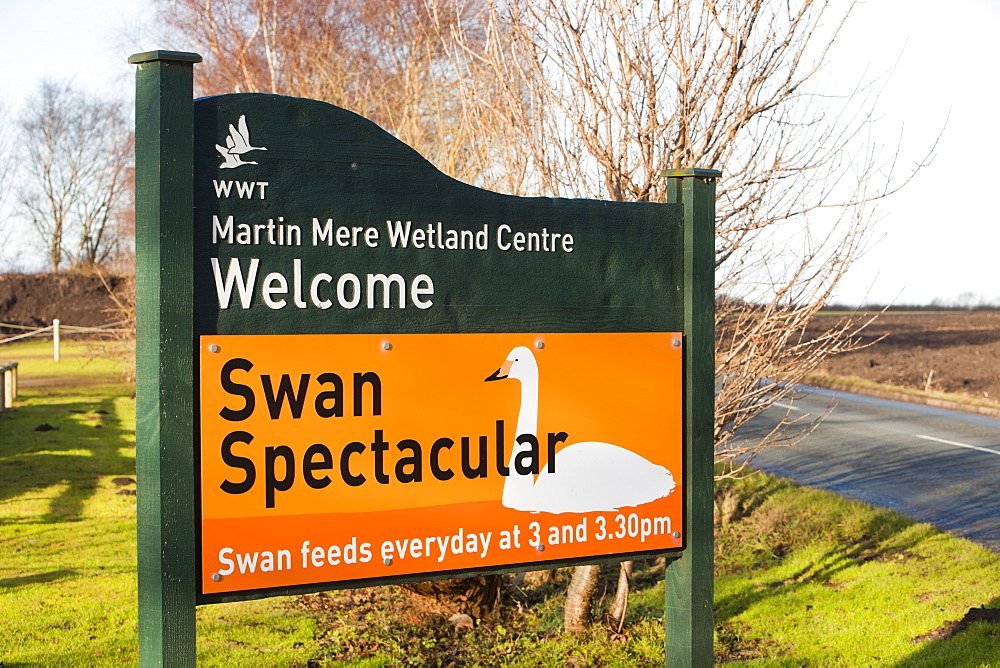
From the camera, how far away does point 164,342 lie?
2.52 meters

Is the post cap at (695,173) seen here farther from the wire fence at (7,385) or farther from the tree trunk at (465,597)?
the wire fence at (7,385)

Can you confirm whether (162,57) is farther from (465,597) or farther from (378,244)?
(465,597)

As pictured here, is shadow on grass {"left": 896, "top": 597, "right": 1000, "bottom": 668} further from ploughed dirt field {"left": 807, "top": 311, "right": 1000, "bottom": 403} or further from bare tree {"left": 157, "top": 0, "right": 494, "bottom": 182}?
ploughed dirt field {"left": 807, "top": 311, "right": 1000, "bottom": 403}

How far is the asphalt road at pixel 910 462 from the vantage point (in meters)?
9.61

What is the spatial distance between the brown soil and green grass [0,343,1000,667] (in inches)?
1782

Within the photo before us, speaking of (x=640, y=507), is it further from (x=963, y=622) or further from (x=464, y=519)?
(x=963, y=622)

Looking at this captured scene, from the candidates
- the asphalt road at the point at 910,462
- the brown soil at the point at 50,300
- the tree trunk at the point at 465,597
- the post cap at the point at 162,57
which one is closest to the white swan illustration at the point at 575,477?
the post cap at the point at 162,57

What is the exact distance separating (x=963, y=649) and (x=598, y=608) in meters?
2.29

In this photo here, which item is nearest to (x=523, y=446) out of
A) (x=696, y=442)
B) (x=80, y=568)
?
(x=696, y=442)

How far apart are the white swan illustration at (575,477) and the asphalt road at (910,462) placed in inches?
203

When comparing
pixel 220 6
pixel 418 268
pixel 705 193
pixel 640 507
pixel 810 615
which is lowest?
pixel 810 615

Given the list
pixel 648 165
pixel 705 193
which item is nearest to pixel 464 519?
pixel 705 193

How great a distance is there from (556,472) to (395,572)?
614mm

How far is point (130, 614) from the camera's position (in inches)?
251
